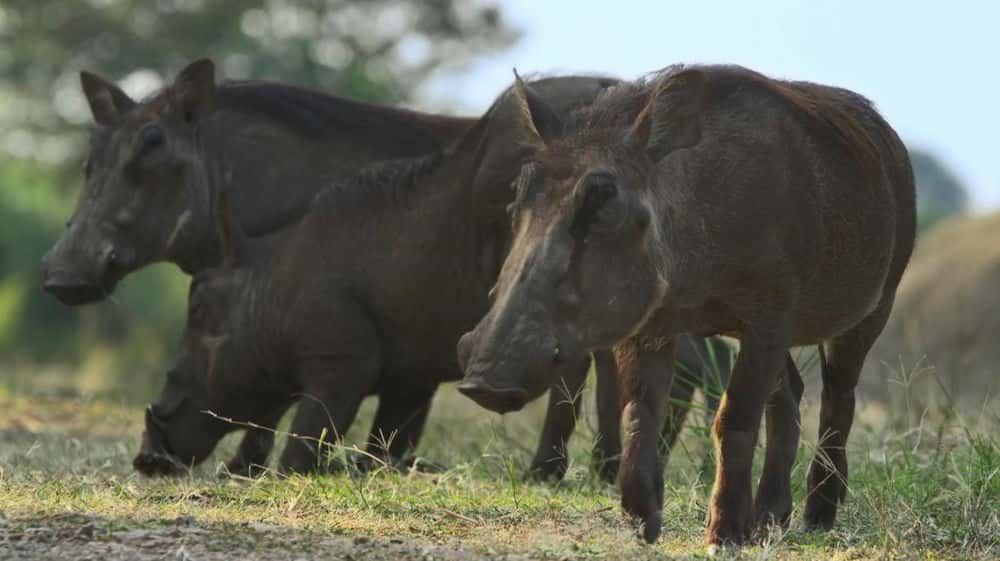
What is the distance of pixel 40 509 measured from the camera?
5004 millimetres

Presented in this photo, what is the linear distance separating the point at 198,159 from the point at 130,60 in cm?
1276

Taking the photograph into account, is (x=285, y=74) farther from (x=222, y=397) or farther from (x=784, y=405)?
(x=784, y=405)

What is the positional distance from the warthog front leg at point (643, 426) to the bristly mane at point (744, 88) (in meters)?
0.60

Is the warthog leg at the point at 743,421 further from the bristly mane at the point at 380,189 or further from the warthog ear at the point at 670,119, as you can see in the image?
the bristly mane at the point at 380,189

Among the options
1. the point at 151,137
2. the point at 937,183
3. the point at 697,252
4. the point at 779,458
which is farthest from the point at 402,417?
the point at 937,183

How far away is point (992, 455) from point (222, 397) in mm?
2813

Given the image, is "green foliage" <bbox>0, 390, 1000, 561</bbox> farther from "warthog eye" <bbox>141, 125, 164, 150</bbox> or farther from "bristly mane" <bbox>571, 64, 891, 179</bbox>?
"warthog eye" <bbox>141, 125, 164, 150</bbox>

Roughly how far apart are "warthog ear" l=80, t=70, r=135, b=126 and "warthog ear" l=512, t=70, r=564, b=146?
10.5 ft

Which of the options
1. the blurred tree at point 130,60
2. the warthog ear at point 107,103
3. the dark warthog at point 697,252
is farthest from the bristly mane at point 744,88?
the blurred tree at point 130,60

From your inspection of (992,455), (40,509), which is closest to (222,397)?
(40,509)

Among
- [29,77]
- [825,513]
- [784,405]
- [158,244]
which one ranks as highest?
[29,77]

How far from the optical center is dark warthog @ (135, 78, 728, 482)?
277 inches

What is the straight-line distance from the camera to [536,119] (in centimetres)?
507

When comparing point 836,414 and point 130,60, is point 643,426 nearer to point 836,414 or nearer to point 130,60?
point 836,414
